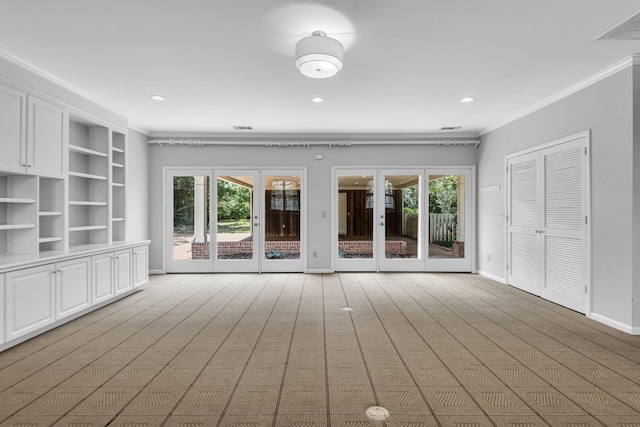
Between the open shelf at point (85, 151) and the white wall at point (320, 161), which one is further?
the white wall at point (320, 161)

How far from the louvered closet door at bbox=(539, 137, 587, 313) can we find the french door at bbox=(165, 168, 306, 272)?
4.16 meters

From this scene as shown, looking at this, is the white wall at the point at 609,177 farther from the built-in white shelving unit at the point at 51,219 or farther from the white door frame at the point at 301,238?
the built-in white shelving unit at the point at 51,219

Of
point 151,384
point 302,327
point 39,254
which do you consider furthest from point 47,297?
point 302,327

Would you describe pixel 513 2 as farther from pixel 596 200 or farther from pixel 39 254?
pixel 39 254

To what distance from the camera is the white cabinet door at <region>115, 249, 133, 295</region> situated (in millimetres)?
4699

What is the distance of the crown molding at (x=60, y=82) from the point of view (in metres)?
3.48

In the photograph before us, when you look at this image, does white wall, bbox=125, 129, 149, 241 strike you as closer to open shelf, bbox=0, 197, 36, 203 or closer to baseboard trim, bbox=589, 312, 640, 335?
open shelf, bbox=0, 197, 36, 203

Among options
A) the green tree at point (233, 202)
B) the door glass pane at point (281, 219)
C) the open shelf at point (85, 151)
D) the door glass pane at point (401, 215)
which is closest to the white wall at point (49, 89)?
the open shelf at point (85, 151)

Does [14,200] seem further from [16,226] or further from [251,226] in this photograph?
[251,226]

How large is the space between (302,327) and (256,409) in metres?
1.56

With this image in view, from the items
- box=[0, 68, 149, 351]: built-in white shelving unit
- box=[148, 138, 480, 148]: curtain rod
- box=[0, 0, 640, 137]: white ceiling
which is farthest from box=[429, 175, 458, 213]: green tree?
box=[0, 68, 149, 351]: built-in white shelving unit

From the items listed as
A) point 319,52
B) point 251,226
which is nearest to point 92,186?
point 251,226

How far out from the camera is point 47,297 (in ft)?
11.4

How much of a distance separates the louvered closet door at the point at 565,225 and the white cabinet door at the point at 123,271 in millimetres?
5968
